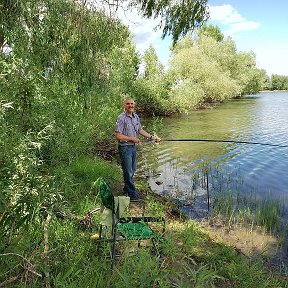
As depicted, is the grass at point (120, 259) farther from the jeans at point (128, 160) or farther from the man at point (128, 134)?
the man at point (128, 134)

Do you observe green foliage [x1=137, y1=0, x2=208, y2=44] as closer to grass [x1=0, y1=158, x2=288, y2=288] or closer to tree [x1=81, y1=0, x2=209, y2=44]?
tree [x1=81, y1=0, x2=209, y2=44]

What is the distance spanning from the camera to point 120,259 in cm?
334

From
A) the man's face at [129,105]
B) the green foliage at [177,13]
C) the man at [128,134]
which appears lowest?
the man at [128,134]

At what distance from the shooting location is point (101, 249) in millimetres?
4113

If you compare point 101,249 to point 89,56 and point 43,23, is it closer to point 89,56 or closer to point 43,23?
point 43,23

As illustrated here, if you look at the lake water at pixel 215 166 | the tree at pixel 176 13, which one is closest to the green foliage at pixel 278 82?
the lake water at pixel 215 166

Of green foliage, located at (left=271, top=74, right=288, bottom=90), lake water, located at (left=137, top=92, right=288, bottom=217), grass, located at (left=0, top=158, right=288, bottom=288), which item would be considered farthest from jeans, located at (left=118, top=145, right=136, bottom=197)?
green foliage, located at (left=271, top=74, right=288, bottom=90)

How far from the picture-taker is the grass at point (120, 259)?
2.85 metres

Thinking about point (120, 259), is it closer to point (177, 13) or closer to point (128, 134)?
point (128, 134)

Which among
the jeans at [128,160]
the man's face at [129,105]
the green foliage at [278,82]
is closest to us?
the man's face at [129,105]

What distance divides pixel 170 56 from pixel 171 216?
3316 centimetres

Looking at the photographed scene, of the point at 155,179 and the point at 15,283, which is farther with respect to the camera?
the point at 155,179

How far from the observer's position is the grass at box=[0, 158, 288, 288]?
2850 millimetres

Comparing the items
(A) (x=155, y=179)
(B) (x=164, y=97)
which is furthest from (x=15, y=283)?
(B) (x=164, y=97)
